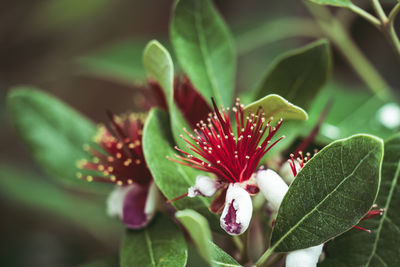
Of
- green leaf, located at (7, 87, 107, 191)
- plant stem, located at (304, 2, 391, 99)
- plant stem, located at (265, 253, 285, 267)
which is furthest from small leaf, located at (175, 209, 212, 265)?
plant stem, located at (304, 2, 391, 99)

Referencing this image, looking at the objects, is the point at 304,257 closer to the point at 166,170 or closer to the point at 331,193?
the point at 331,193

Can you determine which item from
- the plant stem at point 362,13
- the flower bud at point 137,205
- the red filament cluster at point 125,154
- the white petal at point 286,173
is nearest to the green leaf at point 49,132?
the red filament cluster at point 125,154

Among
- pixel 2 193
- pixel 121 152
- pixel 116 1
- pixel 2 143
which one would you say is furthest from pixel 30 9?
pixel 121 152

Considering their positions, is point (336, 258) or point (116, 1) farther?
point (116, 1)

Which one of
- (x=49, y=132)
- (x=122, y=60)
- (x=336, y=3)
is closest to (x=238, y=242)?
(x=336, y=3)

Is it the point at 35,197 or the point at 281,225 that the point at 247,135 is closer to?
the point at 281,225

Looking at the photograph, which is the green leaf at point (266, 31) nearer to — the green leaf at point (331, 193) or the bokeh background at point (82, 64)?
the bokeh background at point (82, 64)

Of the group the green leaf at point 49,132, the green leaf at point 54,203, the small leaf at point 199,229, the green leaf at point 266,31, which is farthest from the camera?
the green leaf at point 54,203

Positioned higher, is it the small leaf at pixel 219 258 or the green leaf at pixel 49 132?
the green leaf at pixel 49 132
